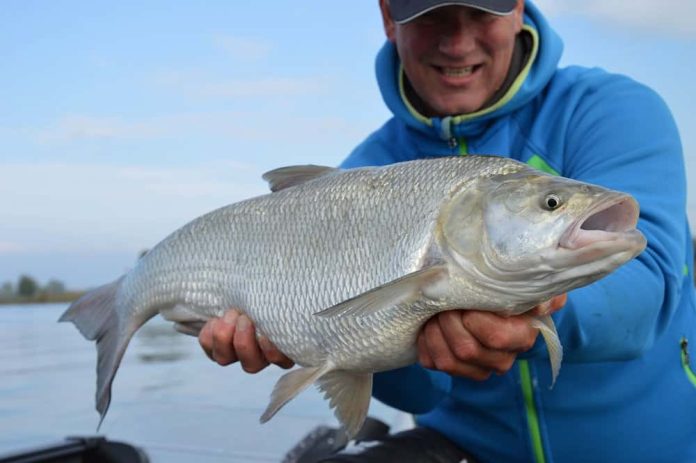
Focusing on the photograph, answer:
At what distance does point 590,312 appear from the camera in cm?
220

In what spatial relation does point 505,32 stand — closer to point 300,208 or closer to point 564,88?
point 564,88

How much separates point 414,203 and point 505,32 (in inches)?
51.3

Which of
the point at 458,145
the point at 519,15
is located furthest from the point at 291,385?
Result: the point at 519,15

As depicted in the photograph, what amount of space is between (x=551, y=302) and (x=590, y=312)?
0.67ft

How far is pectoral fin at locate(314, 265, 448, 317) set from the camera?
1.98m

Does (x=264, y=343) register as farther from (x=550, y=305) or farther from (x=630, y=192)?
(x=630, y=192)

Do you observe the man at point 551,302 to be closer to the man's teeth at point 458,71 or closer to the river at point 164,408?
the man's teeth at point 458,71

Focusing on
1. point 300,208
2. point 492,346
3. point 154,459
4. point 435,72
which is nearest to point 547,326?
point 492,346

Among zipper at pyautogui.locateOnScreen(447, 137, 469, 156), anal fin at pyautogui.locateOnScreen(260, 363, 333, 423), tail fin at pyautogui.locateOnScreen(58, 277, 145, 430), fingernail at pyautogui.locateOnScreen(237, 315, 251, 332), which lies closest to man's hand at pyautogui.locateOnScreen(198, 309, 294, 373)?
fingernail at pyautogui.locateOnScreen(237, 315, 251, 332)

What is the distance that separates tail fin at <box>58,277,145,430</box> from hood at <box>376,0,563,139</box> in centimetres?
141

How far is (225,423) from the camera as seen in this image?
5.16 m

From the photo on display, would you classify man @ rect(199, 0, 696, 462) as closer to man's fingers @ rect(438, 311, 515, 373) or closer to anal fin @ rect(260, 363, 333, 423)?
man's fingers @ rect(438, 311, 515, 373)

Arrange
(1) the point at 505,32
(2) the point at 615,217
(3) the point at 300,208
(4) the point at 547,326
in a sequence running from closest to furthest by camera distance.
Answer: (2) the point at 615,217, (4) the point at 547,326, (3) the point at 300,208, (1) the point at 505,32

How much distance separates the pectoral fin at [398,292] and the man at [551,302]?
0.41ft
